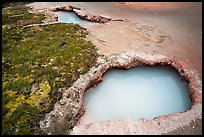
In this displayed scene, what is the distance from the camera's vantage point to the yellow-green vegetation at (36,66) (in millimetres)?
17781

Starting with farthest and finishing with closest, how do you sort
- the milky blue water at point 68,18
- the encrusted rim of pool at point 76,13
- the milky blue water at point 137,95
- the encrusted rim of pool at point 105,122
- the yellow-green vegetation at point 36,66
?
the milky blue water at point 68,18 < the encrusted rim of pool at point 76,13 < the milky blue water at point 137,95 < the yellow-green vegetation at point 36,66 < the encrusted rim of pool at point 105,122

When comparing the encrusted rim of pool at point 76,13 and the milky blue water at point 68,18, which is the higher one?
the encrusted rim of pool at point 76,13

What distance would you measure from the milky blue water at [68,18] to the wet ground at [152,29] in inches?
66.4

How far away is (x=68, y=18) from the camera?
1260 inches

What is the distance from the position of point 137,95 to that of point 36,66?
8020 millimetres

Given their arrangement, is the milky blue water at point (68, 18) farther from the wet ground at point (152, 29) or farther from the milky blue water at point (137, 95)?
the milky blue water at point (137, 95)

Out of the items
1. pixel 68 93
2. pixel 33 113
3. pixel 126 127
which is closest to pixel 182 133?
pixel 126 127

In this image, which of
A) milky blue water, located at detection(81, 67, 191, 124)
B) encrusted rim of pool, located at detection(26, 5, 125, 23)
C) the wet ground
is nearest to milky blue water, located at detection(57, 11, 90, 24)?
encrusted rim of pool, located at detection(26, 5, 125, 23)

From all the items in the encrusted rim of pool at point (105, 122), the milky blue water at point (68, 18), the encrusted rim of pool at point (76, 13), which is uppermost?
the encrusted rim of pool at point (76, 13)

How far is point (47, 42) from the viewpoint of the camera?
82.2 feet

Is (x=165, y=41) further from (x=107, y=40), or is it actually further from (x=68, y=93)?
(x=68, y=93)

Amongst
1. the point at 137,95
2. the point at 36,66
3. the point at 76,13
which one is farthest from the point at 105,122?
the point at 76,13

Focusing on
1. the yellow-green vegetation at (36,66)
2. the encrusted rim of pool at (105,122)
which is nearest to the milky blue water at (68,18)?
the yellow-green vegetation at (36,66)

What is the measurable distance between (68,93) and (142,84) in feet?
17.6
